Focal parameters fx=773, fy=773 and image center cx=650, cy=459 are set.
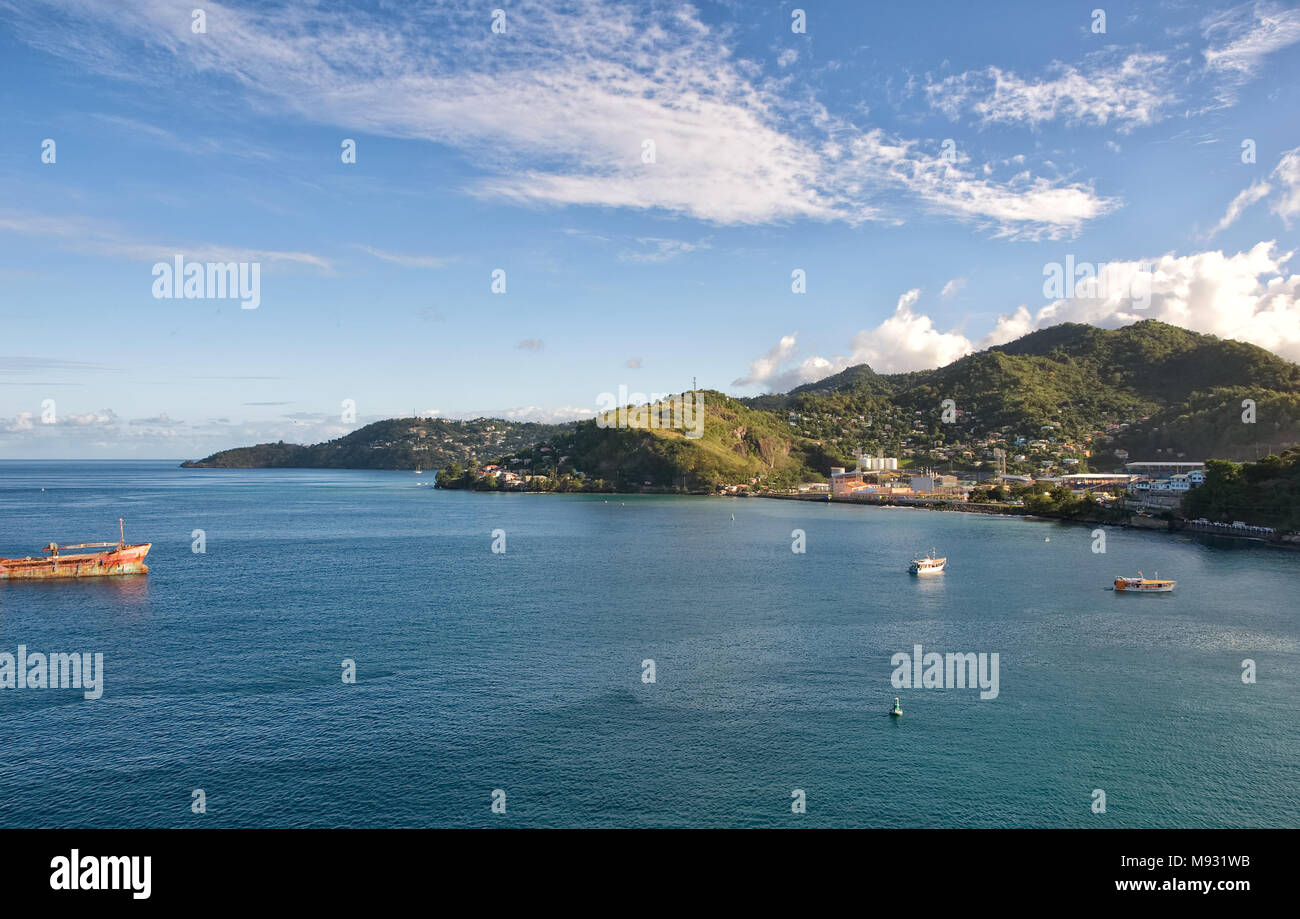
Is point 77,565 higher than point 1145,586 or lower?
higher

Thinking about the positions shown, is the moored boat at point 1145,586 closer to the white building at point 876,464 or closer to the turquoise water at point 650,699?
the turquoise water at point 650,699

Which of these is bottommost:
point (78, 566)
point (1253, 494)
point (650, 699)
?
point (650, 699)

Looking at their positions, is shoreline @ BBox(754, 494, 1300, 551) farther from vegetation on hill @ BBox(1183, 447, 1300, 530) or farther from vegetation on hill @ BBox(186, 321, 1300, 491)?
vegetation on hill @ BBox(186, 321, 1300, 491)

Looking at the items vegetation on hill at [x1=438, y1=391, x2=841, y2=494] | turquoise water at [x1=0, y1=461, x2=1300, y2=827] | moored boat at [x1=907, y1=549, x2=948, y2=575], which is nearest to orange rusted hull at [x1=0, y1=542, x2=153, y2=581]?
turquoise water at [x1=0, y1=461, x2=1300, y2=827]

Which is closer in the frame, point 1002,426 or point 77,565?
point 77,565

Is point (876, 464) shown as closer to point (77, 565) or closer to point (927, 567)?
point (927, 567)

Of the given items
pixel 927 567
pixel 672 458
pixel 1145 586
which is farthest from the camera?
pixel 672 458

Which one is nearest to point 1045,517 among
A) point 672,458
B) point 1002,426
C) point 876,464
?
point 876,464

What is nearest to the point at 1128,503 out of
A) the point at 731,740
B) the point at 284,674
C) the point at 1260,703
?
the point at 1260,703
